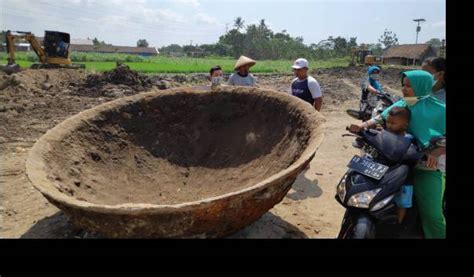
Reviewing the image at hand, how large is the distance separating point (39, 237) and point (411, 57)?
113 feet

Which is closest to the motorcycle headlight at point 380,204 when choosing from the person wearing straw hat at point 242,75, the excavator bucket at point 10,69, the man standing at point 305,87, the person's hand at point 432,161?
the person's hand at point 432,161

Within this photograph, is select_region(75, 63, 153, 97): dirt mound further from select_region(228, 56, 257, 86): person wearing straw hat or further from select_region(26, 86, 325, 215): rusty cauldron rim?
select_region(26, 86, 325, 215): rusty cauldron rim

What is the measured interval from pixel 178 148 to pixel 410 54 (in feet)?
110

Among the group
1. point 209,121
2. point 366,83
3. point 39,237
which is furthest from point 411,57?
point 39,237

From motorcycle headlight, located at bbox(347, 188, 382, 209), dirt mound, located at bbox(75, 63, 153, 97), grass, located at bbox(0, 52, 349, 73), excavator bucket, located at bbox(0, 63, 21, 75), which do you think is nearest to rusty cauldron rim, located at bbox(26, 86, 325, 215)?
motorcycle headlight, located at bbox(347, 188, 382, 209)

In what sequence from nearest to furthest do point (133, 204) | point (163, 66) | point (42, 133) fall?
1. point (133, 204)
2. point (42, 133)
3. point (163, 66)

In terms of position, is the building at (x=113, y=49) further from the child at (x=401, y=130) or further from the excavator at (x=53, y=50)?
the child at (x=401, y=130)

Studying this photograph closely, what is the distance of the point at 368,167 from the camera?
7.72 feet

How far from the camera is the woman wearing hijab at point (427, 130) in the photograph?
2.32 meters

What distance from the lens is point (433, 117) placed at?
2.32 metres

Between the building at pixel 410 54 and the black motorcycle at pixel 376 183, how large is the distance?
32173mm

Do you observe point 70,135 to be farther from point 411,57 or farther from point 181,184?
point 411,57

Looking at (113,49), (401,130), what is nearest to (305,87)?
(401,130)

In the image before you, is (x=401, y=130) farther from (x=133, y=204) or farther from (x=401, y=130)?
(x=133, y=204)
